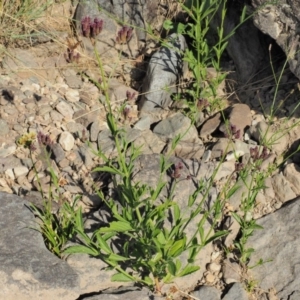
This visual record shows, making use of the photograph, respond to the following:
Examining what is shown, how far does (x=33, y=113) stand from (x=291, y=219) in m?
1.81

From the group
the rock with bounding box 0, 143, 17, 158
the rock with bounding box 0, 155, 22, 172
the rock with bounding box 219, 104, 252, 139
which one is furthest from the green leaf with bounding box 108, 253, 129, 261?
the rock with bounding box 219, 104, 252, 139

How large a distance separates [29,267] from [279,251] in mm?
1413

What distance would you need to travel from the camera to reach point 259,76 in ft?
13.9

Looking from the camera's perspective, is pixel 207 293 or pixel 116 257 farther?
pixel 207 293

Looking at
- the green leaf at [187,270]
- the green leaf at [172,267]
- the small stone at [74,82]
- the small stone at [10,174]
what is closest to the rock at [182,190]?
the green leaf at [187,270]

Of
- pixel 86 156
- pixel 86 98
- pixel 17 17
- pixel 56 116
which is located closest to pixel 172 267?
pixel 86 156

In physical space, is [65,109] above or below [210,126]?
below

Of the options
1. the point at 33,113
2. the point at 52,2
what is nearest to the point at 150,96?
the point at 33,113

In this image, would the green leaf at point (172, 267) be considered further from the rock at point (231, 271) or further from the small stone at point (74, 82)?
the small stone at point (74, 82)

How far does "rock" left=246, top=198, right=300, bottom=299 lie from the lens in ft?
10.9

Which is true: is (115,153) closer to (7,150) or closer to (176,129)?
(176,129)

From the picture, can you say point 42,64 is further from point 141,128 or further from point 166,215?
point 166,215

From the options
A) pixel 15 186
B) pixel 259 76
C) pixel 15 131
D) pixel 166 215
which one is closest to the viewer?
pixel 166 215

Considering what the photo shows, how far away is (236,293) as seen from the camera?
3.26 m
